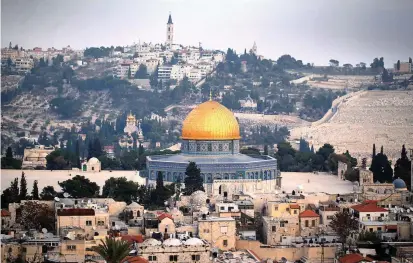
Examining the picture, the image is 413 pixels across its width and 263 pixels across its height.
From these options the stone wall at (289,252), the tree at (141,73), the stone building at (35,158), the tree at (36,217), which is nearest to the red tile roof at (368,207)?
the stone wall at (289,252)

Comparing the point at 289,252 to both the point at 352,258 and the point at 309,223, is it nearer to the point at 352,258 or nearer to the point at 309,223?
the point at 352,258

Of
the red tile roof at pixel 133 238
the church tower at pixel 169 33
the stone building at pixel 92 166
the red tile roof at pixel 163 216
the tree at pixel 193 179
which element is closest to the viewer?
the red tile roof at pixel 133 238

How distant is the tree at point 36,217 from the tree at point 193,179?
202 inches

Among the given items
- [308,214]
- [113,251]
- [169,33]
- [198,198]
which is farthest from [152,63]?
[113,251]

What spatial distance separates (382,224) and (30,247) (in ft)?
18.4

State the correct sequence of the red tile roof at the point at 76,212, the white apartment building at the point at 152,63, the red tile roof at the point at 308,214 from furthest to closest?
the white apartment building at the point at 152,63 < the red tile roof at the point at 308,214 < the red tile roof at the point at 76,212

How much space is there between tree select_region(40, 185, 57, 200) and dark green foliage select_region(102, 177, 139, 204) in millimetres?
887

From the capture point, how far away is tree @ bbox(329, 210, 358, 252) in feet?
89.5

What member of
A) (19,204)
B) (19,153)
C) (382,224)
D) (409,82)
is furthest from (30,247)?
(409,82)

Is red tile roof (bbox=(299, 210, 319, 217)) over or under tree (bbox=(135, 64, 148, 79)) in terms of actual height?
under

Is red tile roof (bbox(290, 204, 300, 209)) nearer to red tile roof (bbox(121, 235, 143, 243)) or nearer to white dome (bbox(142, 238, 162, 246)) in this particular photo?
red tile roof (bbox(121, 235, 143, 243))

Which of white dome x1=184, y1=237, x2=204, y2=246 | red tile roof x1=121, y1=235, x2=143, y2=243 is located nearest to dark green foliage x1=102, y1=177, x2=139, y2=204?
red tile roof x1=121, y1=235, x2=143, y2=243

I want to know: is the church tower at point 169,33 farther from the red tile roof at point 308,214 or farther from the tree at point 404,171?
the red tile roof at point 308,214

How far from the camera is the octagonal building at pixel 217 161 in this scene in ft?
116
